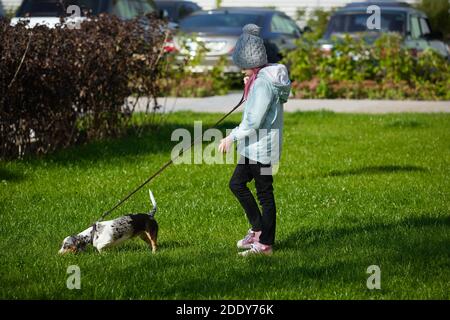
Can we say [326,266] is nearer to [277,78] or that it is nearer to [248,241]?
[248,241]

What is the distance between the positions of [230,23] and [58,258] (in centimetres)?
1367

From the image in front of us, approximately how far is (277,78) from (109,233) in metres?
1.48

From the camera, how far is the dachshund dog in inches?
234

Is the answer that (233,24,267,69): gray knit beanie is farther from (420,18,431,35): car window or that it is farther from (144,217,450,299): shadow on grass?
(420,18,431,35): car window

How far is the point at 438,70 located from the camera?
1616 centimetres

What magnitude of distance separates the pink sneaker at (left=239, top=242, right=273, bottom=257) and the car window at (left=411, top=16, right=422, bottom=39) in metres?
13.9

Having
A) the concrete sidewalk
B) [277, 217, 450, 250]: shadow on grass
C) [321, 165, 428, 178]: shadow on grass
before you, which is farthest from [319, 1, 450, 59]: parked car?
[277, 217, 450, 250]: shadow on grass

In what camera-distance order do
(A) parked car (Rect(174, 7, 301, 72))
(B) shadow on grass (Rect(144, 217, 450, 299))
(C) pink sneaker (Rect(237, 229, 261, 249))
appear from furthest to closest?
1. (A) parked car (Rect(174, 7, 301, 72))
2. (C) pink sneaker (Rect(237, 229, 261, 249))
3. (B) shadow on grass (Rect(144, 217, 450, 299))

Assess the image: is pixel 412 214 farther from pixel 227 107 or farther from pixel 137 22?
pixel 227 107

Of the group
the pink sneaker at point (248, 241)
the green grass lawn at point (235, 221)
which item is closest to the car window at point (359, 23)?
the green grass lawn at point (235, 221)

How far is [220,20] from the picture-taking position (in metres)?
19.2

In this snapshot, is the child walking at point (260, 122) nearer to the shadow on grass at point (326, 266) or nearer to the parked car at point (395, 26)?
the shadow on grass at point (326, 266)

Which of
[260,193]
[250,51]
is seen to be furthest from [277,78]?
[260,193]
